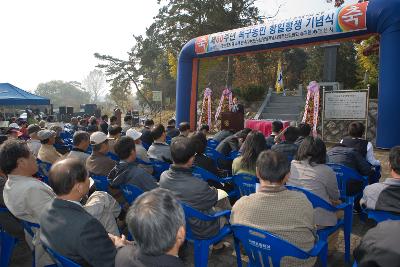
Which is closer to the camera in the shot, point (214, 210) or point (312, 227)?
point (312, 227)

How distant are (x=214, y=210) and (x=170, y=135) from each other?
4.67 m

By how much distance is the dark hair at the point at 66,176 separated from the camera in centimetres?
215

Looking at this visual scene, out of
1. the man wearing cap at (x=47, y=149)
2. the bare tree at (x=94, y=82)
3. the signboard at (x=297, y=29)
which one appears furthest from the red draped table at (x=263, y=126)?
the bare tree at (x=94, y=82)

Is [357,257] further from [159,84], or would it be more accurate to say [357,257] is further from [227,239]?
[159,84]

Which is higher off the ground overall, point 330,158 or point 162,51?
point 162,51

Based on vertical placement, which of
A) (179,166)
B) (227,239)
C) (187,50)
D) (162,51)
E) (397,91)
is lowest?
(227,239)

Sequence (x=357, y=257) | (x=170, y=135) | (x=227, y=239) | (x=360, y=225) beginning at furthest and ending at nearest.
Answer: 1. (x=170, y=135)
2. (x=360, y=225)
3. (x=227, y=239)
4. (x=357, y=257)

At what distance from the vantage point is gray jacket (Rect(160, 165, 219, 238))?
297 centimetres

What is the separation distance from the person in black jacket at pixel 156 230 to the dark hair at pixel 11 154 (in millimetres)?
1862

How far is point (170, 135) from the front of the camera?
25.8ft

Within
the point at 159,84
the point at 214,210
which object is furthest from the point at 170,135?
the point at 159,84

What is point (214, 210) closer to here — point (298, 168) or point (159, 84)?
point (298, 168)

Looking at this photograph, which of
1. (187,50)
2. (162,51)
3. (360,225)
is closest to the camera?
(360,225)

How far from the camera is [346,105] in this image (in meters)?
10.8
